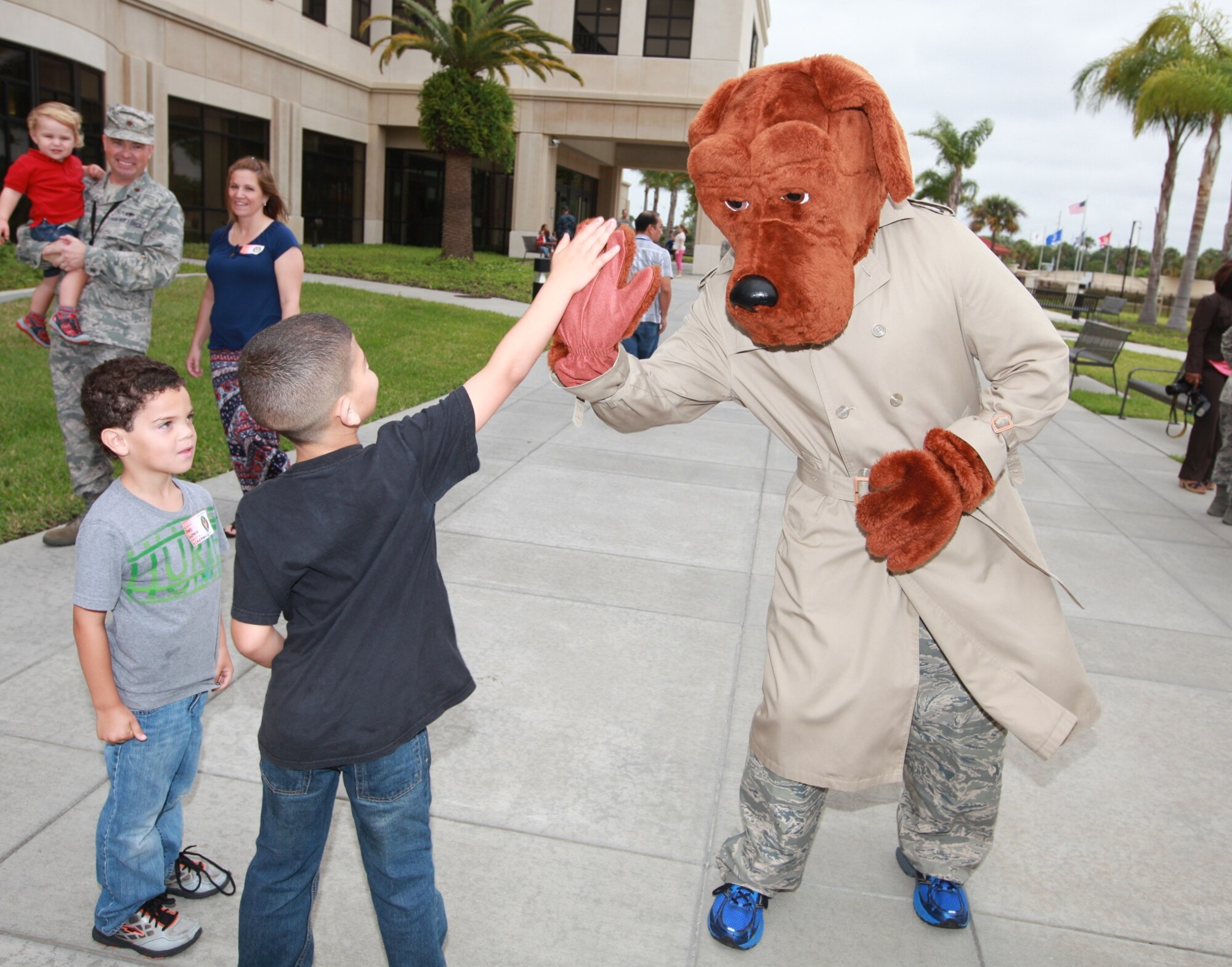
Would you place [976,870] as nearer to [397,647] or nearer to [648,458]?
[397,647]

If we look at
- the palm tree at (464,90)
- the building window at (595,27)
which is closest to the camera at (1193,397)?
the palm tree at (464,90)

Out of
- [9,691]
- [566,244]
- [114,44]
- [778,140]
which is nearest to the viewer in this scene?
[778,140]

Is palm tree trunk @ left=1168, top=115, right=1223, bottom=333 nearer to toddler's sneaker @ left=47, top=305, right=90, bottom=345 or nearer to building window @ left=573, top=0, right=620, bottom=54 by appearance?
building window @ left=573, top=0, right=620, bottom=54

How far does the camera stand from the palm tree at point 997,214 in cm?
8394

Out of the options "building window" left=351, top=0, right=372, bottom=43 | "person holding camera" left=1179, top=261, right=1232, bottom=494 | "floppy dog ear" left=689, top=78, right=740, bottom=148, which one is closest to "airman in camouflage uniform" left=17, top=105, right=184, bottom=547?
"floppy dog ear" left=689, top=78, right=740, bottom=148

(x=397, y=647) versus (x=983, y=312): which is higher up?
(x=983, y=312)

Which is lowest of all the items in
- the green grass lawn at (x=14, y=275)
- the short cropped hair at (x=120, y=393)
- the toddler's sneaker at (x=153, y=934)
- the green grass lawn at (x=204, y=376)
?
the toddler's sneaker at (x=153, y=934)

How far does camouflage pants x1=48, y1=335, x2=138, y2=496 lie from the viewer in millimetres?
4684

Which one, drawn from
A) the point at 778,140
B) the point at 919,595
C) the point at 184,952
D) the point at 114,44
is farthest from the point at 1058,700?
the point at 114,44

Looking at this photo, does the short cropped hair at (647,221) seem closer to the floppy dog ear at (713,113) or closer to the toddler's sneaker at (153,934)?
the floppy dog ear at (713,113)

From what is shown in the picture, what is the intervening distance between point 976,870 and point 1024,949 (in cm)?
36

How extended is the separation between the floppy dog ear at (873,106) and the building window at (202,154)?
23.8 m

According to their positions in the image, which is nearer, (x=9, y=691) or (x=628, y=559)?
(x=9, y=691)

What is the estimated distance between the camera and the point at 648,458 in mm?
7785
